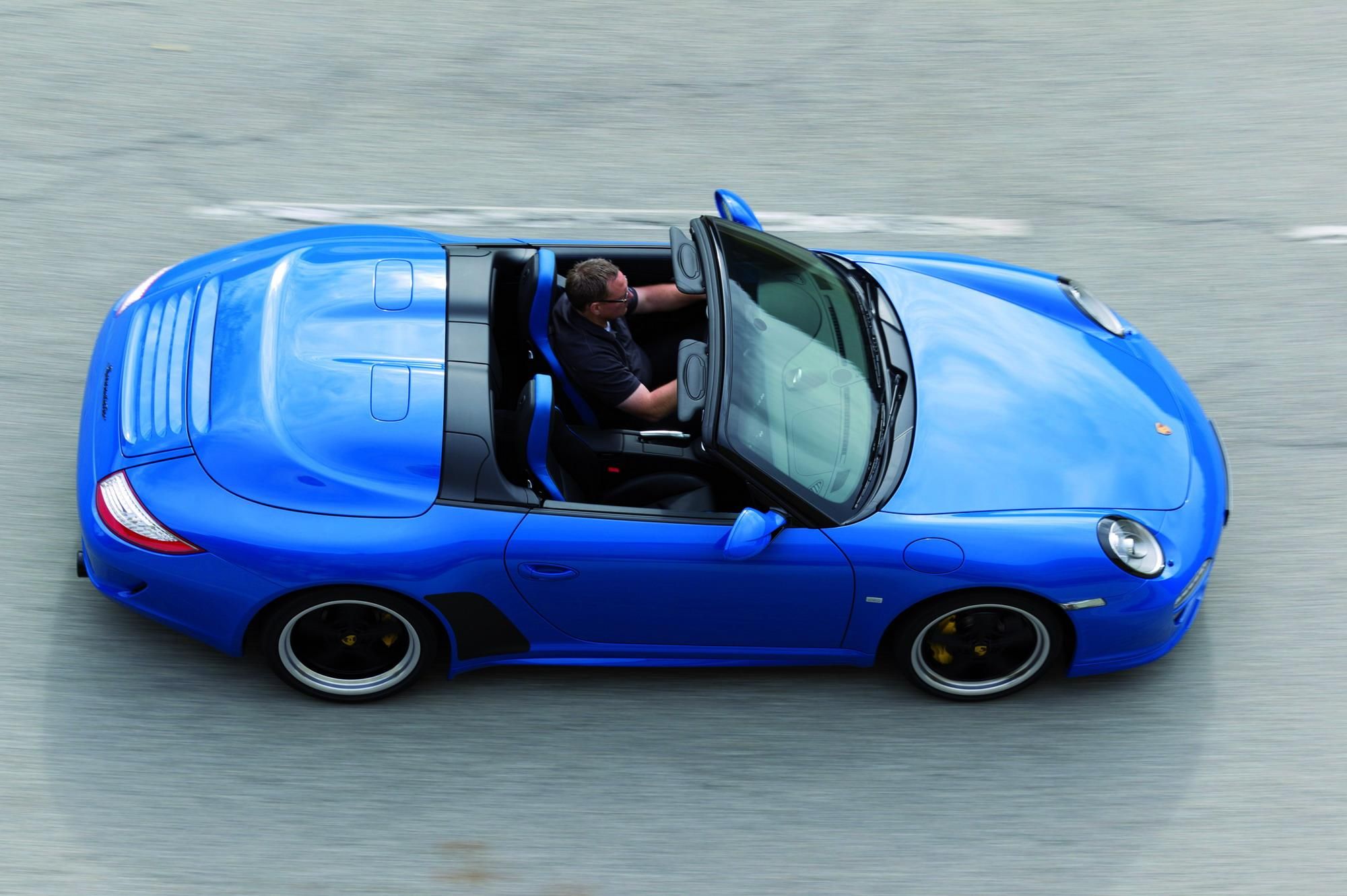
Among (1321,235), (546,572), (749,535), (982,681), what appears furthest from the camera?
(1321,235)

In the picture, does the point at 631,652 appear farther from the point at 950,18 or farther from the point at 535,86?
the point at 950,18

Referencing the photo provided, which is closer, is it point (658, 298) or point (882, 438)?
point (882, 438)

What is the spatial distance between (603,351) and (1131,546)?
6.59ft

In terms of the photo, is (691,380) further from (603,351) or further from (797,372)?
(603,351)

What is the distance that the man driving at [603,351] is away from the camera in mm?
4898

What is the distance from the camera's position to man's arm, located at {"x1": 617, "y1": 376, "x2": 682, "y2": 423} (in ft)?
16.3

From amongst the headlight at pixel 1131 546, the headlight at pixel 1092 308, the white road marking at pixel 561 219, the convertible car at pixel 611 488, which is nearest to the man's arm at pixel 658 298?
the convertible car at pixel 611 488

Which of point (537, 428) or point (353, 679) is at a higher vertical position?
point (537, 428)

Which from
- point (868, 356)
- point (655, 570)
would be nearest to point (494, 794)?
point (655, 570)

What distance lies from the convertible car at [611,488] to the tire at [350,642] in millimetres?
10

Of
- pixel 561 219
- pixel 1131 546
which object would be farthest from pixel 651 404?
pixel 561 219

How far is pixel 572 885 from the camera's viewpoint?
4.16 meters

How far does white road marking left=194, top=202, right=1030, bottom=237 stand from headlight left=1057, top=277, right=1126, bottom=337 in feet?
3.68

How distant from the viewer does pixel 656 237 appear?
6.57m
